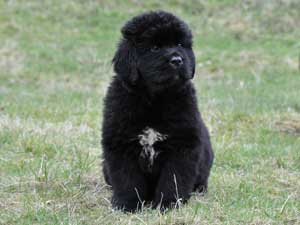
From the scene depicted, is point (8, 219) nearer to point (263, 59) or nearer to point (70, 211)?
point (70, 211)

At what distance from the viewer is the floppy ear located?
5348 millimetres

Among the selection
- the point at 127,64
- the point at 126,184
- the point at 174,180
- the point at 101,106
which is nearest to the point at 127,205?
the point at 126,184

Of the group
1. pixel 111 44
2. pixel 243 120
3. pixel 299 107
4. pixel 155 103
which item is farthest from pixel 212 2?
pixel 155 103

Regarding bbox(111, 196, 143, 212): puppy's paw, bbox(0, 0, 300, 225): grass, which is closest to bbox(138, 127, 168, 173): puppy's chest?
bbox(111, 196, 143, 212): puppy's paw

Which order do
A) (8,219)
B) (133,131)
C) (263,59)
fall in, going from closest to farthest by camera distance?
(8,219) < (133,131) < (263,59)

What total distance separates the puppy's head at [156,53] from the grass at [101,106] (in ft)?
3.25

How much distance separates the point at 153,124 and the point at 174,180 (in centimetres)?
46

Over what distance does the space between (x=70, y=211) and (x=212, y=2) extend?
15.6 m

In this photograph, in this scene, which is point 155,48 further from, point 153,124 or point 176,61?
point 153,124

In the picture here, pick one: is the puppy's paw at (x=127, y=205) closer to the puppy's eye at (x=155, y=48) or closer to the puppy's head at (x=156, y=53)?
the puppy's head at (x=156, y=53)

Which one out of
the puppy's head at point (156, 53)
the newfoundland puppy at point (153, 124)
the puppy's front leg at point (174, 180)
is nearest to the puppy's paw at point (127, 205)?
the newfoundland puppy at point (153, 124)

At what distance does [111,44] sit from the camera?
1695cm

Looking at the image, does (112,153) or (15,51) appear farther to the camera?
(15,51)

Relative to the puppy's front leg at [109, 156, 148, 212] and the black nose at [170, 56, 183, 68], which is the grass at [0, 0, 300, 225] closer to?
the puppy's front leg at [109, 156, 148, 212]
